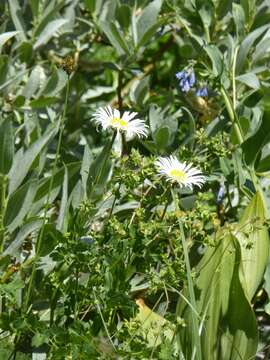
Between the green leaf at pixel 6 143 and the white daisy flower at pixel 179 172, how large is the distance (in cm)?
37

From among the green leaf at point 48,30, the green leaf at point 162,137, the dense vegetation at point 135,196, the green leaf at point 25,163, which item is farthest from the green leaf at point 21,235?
the green leaf at point 48,30

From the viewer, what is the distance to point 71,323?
6.86 ft

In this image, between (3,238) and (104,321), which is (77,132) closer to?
(3,238)

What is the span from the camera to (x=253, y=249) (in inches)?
86.2

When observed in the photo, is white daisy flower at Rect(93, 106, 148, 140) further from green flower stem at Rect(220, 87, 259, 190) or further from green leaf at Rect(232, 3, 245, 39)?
green leaf at Rect(232, 3, 245, 39)

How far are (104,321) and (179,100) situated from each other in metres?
1.27

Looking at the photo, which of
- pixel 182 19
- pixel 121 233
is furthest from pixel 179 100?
pixel 121 233

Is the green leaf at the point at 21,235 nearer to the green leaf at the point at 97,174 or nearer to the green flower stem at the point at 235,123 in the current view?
the green leaf at the point at 97,174

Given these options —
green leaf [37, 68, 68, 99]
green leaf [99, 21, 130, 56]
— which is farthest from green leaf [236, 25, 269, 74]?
green leaf [37, 68, 68, 99]

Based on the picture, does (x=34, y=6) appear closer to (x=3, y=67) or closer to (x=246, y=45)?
(x=3, y=67)

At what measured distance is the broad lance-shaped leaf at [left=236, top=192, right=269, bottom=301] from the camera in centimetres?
217

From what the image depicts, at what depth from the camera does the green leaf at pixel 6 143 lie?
2.24m

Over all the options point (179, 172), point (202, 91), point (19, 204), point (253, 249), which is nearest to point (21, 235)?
point (19, 204)

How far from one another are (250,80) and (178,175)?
629 mm
